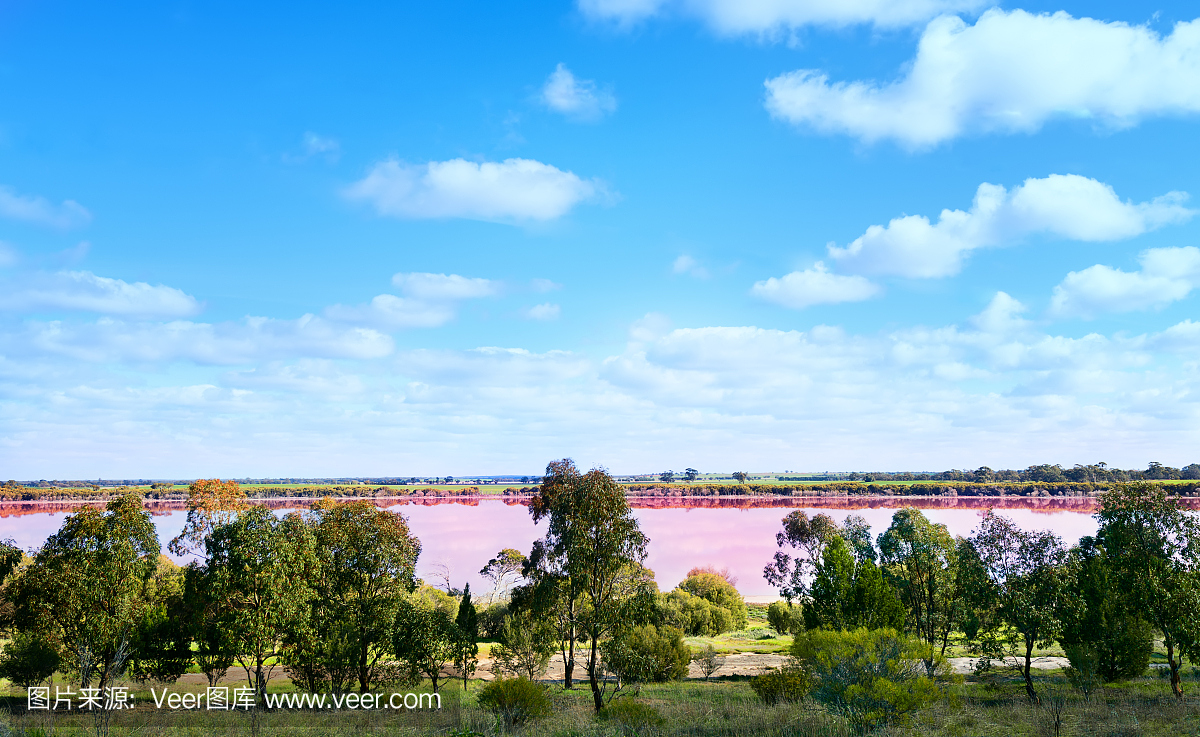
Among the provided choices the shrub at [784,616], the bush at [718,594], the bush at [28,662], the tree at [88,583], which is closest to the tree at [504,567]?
the bush at [718,594]

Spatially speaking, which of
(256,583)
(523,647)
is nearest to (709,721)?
(256,583)

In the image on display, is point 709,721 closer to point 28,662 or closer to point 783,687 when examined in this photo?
point 783,687

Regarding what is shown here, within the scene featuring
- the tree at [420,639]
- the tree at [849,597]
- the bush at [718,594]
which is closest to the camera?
the tree at [420,639]

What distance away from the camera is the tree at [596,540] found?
22969 millimetres

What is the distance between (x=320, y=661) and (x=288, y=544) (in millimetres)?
5350

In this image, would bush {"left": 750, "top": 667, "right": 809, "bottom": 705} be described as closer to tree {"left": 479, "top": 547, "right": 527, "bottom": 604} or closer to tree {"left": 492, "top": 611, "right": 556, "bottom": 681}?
tree {"left": 492, "top": 611, "right": 556, "bottom": 681}

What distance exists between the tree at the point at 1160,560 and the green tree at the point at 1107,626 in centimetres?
128

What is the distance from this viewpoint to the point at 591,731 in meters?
15.5

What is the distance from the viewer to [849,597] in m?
31.7

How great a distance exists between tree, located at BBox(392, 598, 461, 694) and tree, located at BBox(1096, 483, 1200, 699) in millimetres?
27641

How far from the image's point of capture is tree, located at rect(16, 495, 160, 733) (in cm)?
2392

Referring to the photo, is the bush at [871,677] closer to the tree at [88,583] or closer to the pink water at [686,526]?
the tree at [88,583]

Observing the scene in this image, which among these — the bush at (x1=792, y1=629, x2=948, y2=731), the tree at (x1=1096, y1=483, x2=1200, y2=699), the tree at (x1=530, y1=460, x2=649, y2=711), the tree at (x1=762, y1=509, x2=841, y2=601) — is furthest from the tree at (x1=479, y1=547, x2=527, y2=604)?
the tree at (x1=1096, y1=483, x2=1200, y2=699)

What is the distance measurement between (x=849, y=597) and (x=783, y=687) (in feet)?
37.5
